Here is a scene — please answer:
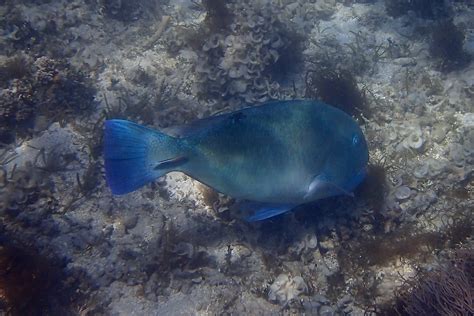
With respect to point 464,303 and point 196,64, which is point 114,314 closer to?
point 464,303

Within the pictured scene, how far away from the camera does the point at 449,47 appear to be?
620 cm

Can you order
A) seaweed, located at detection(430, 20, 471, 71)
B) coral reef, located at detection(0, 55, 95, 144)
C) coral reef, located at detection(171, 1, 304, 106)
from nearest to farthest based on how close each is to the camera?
coral reef, located at detection(0, 55, 95, 144) → coral reef, located at detection(171, 1, 304, 106) → seaweed, located at detection(430, 20, 471, 71)

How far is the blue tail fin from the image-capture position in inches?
115

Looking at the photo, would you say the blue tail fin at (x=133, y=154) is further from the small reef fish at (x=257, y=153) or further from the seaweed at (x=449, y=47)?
the seaweed at (x=449, y=47)

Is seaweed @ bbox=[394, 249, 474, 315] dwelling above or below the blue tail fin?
below

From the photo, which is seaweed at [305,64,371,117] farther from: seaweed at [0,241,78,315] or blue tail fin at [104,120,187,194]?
seaweed at [0,241,78,315]

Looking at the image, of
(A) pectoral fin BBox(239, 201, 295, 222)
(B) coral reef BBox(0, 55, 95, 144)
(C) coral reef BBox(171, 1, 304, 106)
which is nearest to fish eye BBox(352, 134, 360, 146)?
(A) pectoral fin BBox(239, 201, 295, 222)

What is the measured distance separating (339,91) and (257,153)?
298 centimetres

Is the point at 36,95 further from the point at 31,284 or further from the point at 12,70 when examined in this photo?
the point at 31,284

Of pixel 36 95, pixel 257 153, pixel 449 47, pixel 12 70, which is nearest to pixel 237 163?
pixel 257 153

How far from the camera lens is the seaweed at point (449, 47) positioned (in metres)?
6.07

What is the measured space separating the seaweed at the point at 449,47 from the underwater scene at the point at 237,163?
0.03 m

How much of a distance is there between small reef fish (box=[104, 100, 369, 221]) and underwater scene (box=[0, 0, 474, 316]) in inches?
0.5

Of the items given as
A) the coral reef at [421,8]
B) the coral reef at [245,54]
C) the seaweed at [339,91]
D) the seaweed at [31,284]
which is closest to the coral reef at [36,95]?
the coral reef at [245,54]
